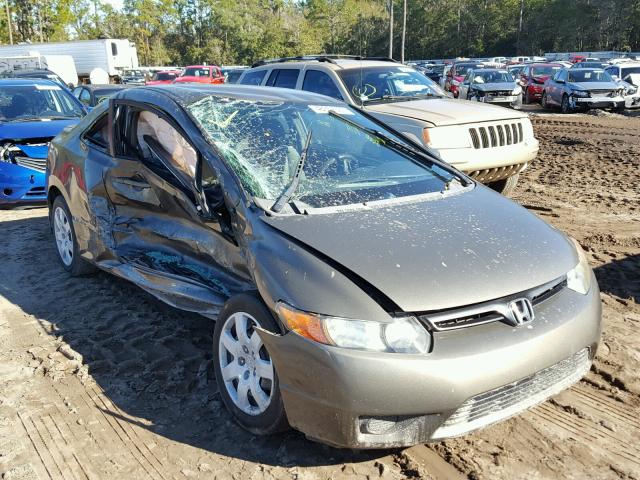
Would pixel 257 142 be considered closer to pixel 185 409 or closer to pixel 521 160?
pixel 185 409

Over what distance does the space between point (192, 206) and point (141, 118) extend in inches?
42.0

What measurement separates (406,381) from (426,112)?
17.8ft

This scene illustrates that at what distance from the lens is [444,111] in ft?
24.4

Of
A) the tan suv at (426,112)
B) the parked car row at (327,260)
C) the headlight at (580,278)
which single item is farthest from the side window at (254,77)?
the headlight at (580,278)

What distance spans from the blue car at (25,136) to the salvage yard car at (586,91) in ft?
53.6

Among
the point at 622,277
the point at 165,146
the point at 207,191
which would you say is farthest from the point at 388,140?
the point at 622,277

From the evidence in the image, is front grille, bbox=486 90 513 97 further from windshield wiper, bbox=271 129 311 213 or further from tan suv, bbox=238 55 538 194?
windshield wiper, bbox=271 129 311 213

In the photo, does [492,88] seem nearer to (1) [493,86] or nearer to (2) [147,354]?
(1) [493,86]

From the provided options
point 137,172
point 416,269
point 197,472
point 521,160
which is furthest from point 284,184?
point 521,160

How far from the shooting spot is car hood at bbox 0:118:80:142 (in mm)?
7648

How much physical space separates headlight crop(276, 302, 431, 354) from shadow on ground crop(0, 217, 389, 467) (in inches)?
27.0

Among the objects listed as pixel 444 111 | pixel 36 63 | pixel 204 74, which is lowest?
pixel 444 111

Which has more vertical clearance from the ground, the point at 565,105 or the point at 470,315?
the point at 470,315

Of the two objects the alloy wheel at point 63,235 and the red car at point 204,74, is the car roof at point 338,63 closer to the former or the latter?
the alloy wheel at point 63,235
